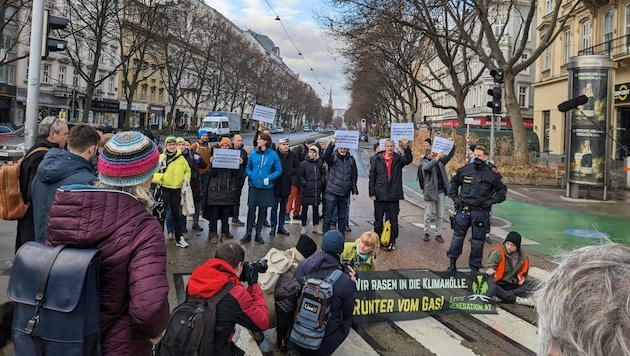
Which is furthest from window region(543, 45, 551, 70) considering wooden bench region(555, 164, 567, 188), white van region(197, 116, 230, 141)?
white van region(197, 116, 230, 141)

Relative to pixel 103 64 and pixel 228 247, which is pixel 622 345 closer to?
pixel 228 247

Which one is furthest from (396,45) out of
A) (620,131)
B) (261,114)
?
(261,114)

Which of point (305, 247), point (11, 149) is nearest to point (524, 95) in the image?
point (11, 149)

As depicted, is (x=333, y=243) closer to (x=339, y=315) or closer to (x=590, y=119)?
(x=339, y=315)

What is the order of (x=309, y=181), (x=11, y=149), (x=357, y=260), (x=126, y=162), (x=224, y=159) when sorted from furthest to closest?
(x=11, y=149), (x=309, y=181), (x=224, y=159), (x=357, y=260), (x=126, y=162)

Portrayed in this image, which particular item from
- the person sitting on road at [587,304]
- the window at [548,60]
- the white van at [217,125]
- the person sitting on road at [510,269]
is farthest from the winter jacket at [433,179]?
the white van at [217,125]

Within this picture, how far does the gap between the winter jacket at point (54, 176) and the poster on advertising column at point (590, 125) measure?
50.8 ft

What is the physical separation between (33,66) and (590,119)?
1551 centimetres

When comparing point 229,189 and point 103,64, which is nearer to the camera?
point 229,189

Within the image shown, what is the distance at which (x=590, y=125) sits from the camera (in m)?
15.0

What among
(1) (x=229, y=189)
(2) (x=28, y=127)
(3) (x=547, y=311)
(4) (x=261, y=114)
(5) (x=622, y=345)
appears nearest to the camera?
(5) (x=622, y=345)

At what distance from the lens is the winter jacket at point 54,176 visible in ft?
11.2

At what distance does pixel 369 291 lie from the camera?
Answer: 5082mm

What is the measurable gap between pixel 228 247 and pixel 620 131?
3054 cm
